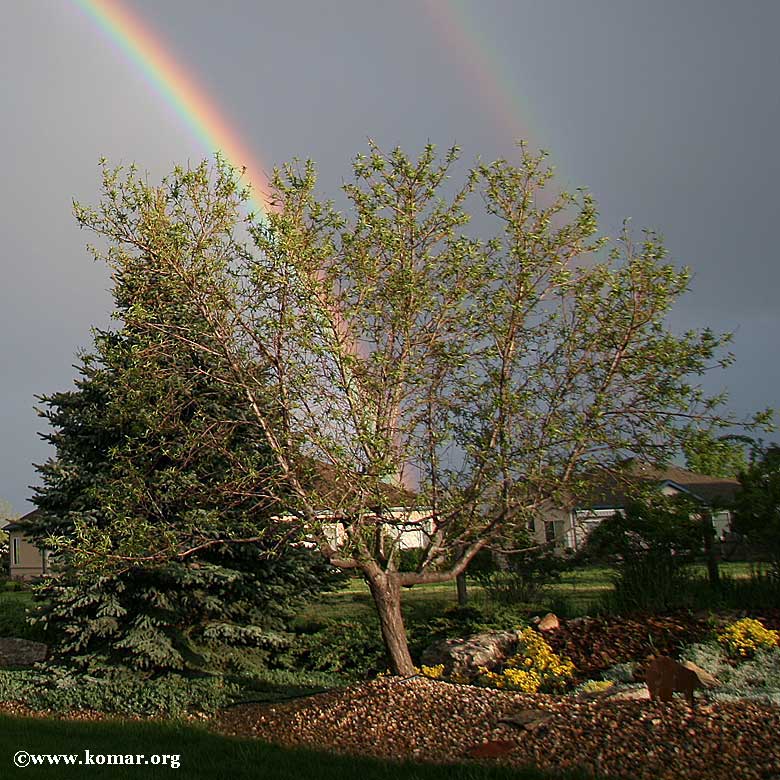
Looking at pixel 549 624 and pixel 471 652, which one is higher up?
pixel 549 624

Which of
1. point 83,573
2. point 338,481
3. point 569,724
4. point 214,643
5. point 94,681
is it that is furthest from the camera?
point 214,643

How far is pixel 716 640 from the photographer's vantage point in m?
9.95

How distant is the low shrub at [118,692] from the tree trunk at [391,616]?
204cm

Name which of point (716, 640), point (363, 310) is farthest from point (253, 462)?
point (716, 640)

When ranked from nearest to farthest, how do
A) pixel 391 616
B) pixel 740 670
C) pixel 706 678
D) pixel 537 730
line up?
1. pixel 537 730
2. pixel 706 678
3. pixel 740 670
4. pixel 391 616

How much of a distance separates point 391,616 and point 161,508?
11.7 feet

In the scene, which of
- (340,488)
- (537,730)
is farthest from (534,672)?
(340,488)

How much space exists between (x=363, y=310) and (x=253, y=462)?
2184 millimetres

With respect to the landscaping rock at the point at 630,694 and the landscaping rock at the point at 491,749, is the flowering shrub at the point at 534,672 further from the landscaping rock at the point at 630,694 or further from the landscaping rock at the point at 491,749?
the landscaping rock at the point at 491,749

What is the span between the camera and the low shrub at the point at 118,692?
32.7 ft

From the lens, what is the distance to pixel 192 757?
23.6ft

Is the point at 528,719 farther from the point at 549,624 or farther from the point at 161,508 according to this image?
the point at 161,508

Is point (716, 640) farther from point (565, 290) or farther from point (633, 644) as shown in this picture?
point (565, 290)

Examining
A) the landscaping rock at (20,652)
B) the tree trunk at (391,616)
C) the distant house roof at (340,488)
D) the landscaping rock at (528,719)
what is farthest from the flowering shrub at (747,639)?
the landscaping rock at (20,652)
